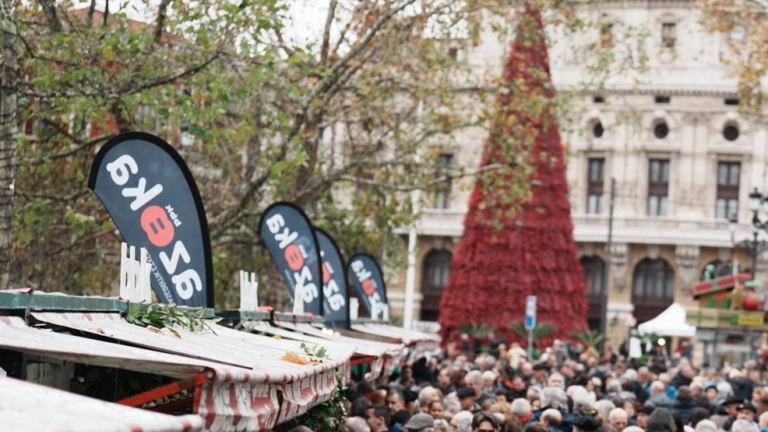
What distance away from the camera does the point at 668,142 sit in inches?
2847

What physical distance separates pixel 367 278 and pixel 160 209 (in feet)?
56.5

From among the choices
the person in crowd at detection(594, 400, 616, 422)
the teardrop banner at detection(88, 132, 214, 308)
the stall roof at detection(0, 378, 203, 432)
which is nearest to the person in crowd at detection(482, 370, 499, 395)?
the person in crowd at detection(594, 400, 616, 422)

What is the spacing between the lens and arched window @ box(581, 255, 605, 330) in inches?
2872

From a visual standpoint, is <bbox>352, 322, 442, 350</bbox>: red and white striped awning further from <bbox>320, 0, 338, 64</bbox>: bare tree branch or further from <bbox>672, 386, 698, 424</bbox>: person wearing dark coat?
<bbox>672, 386, 698, 424</bbox>: person wearing dark coat

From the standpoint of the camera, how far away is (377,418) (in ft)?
43.6

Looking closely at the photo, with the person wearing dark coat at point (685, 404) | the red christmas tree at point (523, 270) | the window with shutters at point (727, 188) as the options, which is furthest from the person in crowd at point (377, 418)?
the window with shutters at point (727, 188)

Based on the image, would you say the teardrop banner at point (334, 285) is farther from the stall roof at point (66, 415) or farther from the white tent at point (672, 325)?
the white tent at point (672, 325)

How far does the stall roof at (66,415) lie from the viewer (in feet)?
12.7

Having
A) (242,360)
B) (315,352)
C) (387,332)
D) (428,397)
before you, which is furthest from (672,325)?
(242,360)

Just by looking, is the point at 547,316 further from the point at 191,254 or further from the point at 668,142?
the point at 191,254

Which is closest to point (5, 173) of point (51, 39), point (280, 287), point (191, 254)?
point (191, 254)

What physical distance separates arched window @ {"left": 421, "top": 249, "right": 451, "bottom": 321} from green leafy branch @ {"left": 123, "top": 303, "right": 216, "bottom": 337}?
222 ft

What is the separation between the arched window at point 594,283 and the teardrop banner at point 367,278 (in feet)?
146

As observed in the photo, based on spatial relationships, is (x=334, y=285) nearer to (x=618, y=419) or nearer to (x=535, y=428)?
(x=618, y=419)
